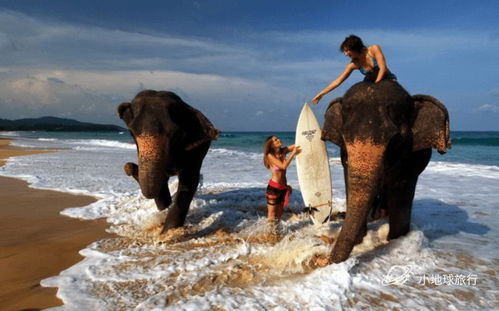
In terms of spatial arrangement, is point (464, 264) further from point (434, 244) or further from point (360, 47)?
point (360, 47)

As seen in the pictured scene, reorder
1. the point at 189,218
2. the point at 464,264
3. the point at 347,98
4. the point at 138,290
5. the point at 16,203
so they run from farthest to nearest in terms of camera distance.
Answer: the point at 16,203, the point at 189,218, the point at 464,264, the point at 347,98, the point at 138,290

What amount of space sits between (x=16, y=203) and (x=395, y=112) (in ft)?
23.3

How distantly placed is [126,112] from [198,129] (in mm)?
1019

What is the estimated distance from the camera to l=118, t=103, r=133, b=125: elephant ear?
542 cm

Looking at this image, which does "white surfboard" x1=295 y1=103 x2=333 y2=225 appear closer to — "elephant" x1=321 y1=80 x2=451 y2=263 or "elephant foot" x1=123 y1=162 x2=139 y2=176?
"elephant" x1=321 y1=80 x2=451 y2=263

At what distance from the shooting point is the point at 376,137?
12.5 ft

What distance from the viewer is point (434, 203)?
8.44m

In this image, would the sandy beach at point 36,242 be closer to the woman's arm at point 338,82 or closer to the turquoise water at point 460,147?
the woman's arm at point 338,82

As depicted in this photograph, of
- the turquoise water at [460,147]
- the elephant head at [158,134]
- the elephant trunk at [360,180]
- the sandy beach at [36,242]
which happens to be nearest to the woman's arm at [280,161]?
the elephant head at [158,134]

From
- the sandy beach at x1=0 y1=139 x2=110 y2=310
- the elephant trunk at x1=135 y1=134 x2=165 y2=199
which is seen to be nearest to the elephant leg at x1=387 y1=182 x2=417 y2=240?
the elephant trunk at x1=135 y1=134 x2=165 y2=199

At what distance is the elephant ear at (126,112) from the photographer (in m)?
5.42

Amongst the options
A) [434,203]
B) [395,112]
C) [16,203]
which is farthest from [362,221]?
[16,203]
